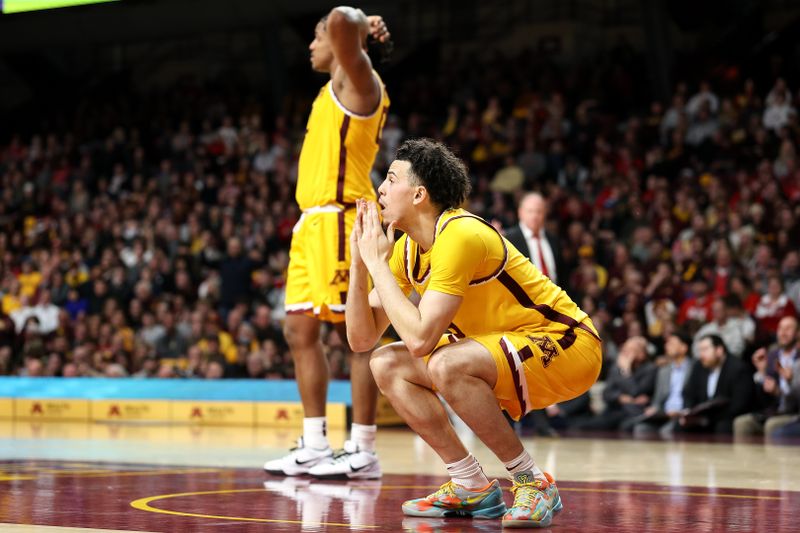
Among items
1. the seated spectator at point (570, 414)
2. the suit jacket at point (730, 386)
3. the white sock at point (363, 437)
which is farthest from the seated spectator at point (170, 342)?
the white sock at point (363, 437)

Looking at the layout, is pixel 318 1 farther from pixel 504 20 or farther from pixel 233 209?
pixel 504 20

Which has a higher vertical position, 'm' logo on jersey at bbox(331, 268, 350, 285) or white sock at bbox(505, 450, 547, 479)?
'm' logo on jersey at bbox(331, 268, 350, 285)

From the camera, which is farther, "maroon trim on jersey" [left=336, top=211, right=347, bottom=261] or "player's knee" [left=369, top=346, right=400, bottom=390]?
"maroon trim on jersey" [left=336, top=211, right=347, bottom=261]

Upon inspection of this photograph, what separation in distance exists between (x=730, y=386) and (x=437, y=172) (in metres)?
6.91

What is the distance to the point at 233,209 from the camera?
693 inches

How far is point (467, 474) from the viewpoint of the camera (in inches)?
176

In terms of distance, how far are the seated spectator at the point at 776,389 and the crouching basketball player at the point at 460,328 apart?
6.40 m

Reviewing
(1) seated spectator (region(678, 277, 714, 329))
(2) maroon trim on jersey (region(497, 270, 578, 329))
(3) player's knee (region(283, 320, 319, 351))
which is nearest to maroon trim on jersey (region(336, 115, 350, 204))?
(3) player's knee (region(283, 320, 319, 351))

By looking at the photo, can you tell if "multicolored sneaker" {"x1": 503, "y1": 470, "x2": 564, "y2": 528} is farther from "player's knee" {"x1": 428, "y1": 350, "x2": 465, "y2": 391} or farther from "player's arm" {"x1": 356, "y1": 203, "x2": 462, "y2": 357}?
"player's arm" {"x1": 356, "y1": 203, "x2": 462, "y2": 357}

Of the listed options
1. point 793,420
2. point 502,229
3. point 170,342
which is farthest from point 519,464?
point 170,342

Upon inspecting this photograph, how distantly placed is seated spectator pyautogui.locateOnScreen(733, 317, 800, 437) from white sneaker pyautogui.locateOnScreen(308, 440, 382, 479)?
5.31m

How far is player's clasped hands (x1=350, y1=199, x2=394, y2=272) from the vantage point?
4324 millimetres

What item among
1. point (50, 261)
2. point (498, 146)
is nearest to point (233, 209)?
point (50, 261)

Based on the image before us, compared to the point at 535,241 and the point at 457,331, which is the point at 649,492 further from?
the point at 535,241
